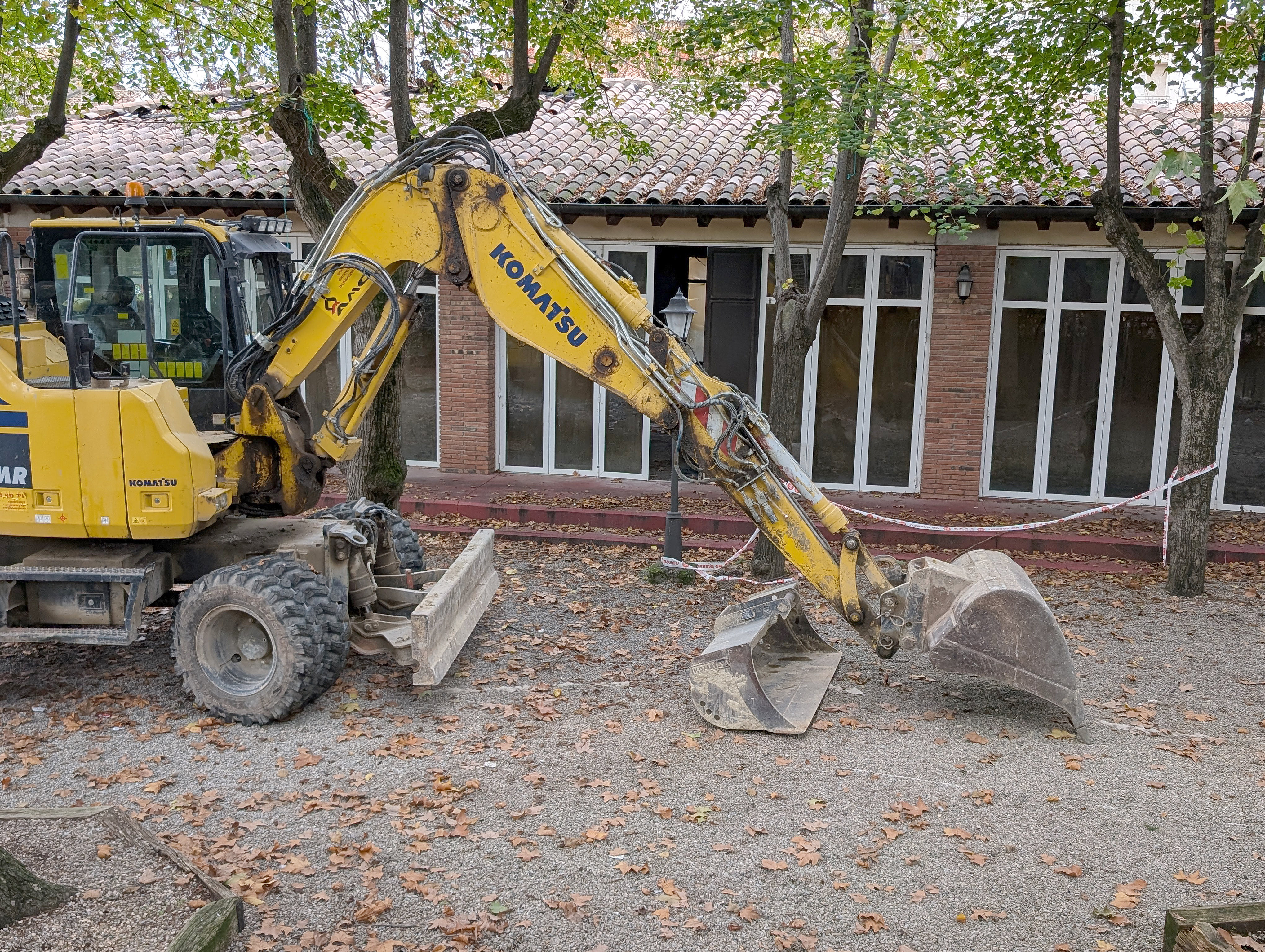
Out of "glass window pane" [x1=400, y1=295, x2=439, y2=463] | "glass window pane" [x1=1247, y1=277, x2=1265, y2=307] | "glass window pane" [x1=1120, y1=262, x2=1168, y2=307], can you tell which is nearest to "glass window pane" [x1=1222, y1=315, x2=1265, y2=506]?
"glass window pane" [x1=1247, y1=277, x2=1265, y2=307]

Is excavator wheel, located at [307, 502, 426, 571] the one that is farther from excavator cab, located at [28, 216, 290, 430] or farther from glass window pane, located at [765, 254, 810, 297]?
glass window pane, located at [765, 254, 810, 297]

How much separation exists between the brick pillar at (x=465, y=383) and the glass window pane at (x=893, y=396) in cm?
508

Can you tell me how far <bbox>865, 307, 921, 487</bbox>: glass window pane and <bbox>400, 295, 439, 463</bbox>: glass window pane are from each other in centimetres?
596

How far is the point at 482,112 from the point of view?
996 centimetres

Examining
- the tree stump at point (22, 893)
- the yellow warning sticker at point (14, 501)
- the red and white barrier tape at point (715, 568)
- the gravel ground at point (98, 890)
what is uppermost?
the yellow warning sticker at point (14, 501)

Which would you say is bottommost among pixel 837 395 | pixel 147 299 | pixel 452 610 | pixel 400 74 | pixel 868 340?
pixel 452 610

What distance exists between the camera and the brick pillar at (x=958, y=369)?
13.0 metres

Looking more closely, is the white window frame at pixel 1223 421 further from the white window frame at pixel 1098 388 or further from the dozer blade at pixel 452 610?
the dozer blade at pixel 452 610

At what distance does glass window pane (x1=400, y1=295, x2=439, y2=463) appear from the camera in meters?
14.7

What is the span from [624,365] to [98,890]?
383 centimetres

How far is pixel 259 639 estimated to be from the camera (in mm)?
6734

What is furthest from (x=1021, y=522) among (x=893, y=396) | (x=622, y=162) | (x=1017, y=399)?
(x=622, y=162)

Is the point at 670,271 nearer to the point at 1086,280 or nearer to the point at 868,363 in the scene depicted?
the point at 868,363

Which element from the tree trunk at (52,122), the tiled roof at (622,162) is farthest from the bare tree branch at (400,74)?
the tree trunk at (52,122)
